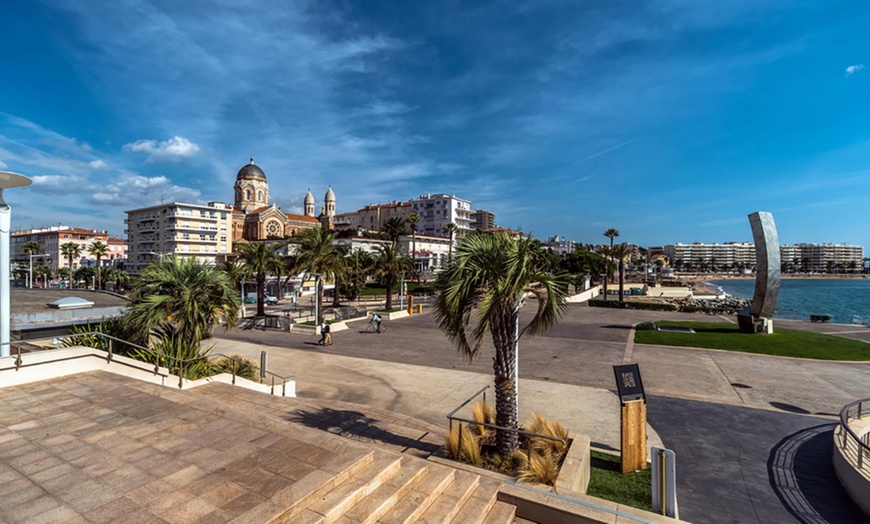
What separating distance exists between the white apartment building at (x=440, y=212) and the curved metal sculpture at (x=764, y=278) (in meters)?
86.2

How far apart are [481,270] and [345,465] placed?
3.92 meters

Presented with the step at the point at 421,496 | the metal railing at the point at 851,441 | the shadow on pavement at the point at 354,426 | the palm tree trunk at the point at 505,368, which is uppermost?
the palm tree trunk at the point at 505,368

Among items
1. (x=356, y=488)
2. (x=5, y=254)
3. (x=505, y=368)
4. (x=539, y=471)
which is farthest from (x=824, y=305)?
(x=5, y=254)

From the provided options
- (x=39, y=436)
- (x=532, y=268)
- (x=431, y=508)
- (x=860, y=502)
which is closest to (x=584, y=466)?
(x=431, y=508)

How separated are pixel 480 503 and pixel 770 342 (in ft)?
78.8

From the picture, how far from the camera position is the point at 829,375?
15578 millimetres

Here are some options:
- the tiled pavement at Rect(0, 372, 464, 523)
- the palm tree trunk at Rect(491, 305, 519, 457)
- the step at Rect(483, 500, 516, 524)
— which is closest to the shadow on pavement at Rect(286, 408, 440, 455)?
the tiled pavement at Rect(0, 372, 464, 523)

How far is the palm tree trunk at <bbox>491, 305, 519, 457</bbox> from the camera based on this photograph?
7.57m

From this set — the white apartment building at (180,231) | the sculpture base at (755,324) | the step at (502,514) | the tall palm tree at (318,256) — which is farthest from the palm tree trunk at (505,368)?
the white apartment building at (180,231)

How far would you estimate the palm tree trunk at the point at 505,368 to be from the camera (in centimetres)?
757

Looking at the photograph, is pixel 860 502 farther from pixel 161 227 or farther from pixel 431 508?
pixel 161 227

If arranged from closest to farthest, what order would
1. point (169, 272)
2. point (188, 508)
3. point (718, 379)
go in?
point (188, 508), point (169, 272), point (718, 379)

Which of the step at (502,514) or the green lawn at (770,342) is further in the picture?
the green lawn at (770,342)

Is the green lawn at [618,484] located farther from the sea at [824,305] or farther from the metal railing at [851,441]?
the sea at [824,305]
